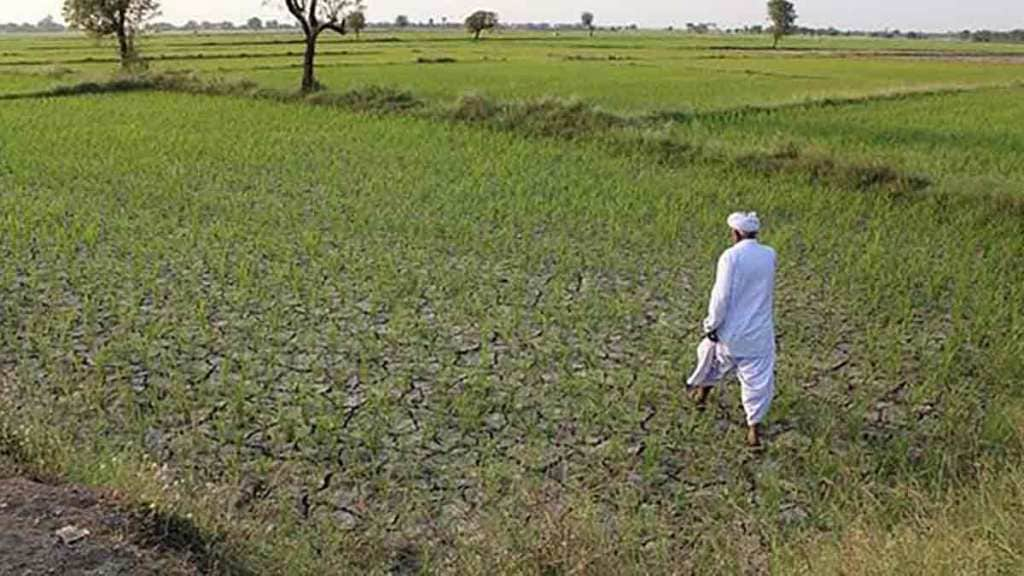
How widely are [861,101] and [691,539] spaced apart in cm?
1908

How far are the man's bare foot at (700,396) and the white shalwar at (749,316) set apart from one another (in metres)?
0.40

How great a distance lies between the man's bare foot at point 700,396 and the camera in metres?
5.13

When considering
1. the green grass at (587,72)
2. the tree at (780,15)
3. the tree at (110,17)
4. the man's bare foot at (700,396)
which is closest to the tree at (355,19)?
the green grass at (587,72)

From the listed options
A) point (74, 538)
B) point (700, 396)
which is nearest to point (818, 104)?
point (700, 396)

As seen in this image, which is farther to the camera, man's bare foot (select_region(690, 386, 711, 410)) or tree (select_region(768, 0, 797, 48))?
tree (select_region(768, 0, 797, 48))

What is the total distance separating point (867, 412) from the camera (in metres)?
5.19

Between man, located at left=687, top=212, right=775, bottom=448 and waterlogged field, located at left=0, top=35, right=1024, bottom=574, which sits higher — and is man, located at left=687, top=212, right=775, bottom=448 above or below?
→ above

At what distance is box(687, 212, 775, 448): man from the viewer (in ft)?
15.1

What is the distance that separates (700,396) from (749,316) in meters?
0.72

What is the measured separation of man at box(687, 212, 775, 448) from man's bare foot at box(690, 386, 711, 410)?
0.41m

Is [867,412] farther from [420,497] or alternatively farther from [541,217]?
[541,217]

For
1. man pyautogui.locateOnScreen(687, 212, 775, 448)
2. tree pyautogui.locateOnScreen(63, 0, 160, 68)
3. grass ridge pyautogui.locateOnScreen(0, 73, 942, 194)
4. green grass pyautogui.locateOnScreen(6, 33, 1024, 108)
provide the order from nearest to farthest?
man pyautogui.locateOnScreen(687, 212, 775, 448) → grass ridge pyautogui.locateOnScreen(0, 73, 942, 194) → green grass pyautogui.locateOnScreen(6, 33, 1024, 108) → tree pyautogui.locateOnScreen(63, 0, 160, 68)

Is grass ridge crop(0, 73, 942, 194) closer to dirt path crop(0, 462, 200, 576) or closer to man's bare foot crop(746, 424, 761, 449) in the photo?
man's bare foot crop(746, 424, 761, 449)

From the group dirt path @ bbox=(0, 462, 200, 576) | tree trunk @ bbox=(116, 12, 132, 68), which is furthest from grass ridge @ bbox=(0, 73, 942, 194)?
dirt path @ bbox=(0, 462, 200, 576)
